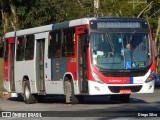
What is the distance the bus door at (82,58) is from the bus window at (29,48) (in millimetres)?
4223

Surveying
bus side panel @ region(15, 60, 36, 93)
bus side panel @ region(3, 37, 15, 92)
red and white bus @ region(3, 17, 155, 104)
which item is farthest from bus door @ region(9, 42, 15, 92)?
red and white bus @ region(3, 17, 155, 104)

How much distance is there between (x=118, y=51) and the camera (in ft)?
74.2

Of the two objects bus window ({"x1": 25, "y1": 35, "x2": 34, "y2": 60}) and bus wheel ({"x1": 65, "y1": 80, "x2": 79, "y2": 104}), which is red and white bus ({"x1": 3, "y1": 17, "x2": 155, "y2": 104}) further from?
bus window ({"x1": 25, "y1": 35, "x2": 34, "y2": 60})

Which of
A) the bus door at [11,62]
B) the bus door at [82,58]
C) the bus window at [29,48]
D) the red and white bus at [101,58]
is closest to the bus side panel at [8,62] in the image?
the bus door at [11,62]

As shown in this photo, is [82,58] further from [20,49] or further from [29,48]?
[20,49]

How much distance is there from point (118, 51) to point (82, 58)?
4.79 ft

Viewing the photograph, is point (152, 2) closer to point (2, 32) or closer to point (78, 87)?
point (2, 32)

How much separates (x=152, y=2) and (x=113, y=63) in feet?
127

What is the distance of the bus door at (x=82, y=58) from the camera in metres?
22.9

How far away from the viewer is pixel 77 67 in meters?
23.4

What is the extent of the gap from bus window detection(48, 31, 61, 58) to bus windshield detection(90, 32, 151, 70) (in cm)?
270

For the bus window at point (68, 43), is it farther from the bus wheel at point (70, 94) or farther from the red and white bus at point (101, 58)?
the bus wheel at point (70, 94)

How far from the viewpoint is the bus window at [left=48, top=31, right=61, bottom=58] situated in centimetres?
2497

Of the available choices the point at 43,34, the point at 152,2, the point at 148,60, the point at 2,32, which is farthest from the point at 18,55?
the point at 152,2
